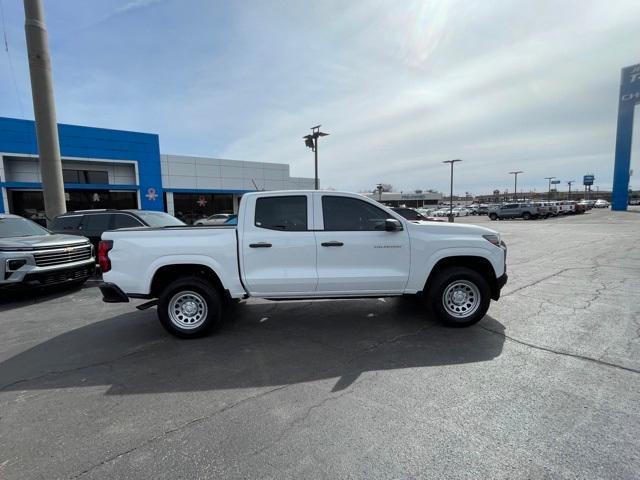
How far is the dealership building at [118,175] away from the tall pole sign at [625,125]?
46.7 meters

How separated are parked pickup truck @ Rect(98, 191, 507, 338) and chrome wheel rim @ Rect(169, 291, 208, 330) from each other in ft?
0.05

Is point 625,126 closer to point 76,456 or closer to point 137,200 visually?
point 137,200

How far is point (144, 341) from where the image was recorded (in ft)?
15.4

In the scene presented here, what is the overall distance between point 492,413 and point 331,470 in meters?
1.50

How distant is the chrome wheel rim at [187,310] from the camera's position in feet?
15.5

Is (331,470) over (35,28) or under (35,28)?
under

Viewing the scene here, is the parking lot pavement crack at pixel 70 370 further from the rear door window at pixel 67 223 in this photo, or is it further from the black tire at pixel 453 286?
the rear door window at pixel 67 223

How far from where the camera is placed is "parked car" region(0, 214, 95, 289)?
6562 millimetres

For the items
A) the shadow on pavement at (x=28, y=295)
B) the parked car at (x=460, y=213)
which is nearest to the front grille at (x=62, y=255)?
the shadow on pavement at (x=28, y=295)

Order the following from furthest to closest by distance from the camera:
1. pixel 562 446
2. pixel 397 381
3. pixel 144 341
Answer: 1. pixel 144 341
2. pixel 397 381
3. pixel 562 446

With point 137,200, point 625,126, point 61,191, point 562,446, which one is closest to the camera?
point 562,446

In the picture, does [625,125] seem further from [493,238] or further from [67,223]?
[67,223]

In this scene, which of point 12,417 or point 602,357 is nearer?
point 12,417

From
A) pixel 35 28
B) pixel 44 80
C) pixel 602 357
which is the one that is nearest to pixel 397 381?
pixel 602 357
